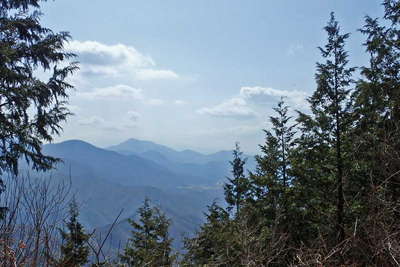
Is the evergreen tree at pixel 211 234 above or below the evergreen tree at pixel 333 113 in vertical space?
below

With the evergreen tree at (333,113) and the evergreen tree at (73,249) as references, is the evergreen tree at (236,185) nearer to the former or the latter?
the evergreen tree at (333,113)

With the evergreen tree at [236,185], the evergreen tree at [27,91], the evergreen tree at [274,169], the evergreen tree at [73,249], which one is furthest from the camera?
the evergreen tree at [236,185]

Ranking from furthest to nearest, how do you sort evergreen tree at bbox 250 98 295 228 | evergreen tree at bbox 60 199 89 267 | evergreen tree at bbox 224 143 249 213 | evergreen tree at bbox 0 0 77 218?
evergreen tree at bbox 224 143 249 213 < evergreen tree at bbox 250 98 295 228 < evergreen tree at bbox 0 0 77 218 < evergreen tree at bbox 60 199 89 267

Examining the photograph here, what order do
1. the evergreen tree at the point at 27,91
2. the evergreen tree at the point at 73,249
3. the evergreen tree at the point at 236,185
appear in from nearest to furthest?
the evergreen tree at the point at 73,249, the evergreen tree at the point at 27,91, the evergreen tree at the point at 236,185

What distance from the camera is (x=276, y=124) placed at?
18.7 m

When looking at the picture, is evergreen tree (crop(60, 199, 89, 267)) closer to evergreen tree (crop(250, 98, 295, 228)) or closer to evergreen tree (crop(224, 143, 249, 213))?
evergreen tree (crop(250, 98, 295, 228))

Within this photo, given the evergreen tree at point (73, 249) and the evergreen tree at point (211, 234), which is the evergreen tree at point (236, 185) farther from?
the evergreen tree at point (73, 249)

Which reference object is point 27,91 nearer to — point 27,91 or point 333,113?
point 27,91

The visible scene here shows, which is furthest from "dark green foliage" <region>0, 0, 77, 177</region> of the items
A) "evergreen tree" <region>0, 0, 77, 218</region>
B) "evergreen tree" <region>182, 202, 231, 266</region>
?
"evergreen tree" <region>182, 202, 231, 266</region>

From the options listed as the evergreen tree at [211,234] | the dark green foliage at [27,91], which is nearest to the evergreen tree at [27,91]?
the dark green foliage at [27,91]

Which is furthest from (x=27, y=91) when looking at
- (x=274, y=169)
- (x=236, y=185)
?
(x=236, y=185)

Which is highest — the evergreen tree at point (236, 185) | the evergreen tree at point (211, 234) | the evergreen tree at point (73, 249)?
the evergreen tree at point (236, 185)

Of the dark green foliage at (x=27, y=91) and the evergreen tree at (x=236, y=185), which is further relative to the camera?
the evergreen tree at (x=236, y=185)

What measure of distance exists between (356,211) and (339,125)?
3.76 metres
